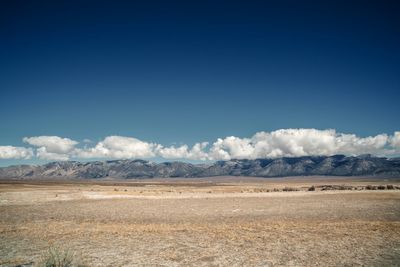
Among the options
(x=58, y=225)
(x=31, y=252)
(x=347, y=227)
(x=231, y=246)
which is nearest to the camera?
(x=31, y=252)

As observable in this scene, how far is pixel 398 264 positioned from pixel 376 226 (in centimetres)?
839

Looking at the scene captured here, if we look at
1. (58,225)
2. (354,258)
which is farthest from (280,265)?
(58,225)

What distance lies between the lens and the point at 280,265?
1239 centimetres

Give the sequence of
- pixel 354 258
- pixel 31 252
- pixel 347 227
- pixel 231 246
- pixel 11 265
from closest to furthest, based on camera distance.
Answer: pixel 11 265
pixel 354 258
pixel 31 252
pixel 231 246
pixel 347 227

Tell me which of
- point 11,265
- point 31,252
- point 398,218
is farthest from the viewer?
point 398,218

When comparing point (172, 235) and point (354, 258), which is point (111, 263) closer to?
point (172, 235)

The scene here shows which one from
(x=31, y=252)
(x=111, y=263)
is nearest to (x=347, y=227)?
(x=111, y=263)

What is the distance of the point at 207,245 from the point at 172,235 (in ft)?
10.8

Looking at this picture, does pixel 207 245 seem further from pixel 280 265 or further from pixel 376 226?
pixel 376 226

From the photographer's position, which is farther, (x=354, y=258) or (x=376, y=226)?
(x=376, y=226)

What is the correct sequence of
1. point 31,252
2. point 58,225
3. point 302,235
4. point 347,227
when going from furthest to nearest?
1. point 58,225
2. point 347,227
3. point 302,235
4. point 31,252

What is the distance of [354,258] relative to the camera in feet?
43.4

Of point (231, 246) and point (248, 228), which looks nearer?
point (231, 246)

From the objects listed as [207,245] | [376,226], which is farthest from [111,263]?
[376,226]
